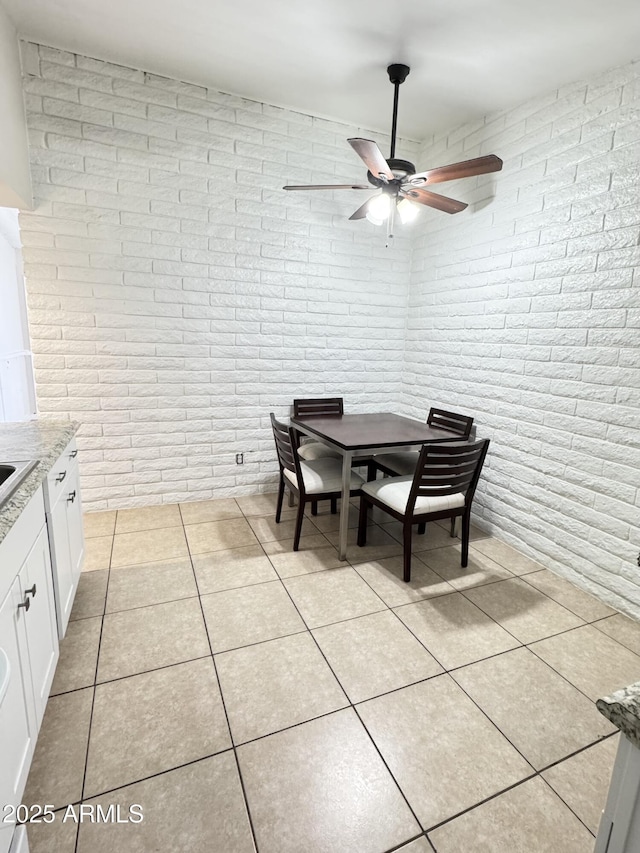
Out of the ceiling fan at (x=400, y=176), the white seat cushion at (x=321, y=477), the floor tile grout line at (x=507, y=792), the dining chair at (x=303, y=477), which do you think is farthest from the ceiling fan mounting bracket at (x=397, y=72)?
the floor tile grout line at (x=507, y=792)

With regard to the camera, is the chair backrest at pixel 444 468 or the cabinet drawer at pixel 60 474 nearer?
the cabinet drawer at pixel 60 474

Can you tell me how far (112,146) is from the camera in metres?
2.68

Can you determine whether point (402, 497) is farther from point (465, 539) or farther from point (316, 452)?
point (316, 452)

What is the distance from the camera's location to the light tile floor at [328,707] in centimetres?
117

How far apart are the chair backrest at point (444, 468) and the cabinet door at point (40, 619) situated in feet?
5.45

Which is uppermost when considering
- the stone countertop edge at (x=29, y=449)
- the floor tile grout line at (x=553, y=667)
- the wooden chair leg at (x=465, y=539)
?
the stone countertop edge at (x=29, y=449)

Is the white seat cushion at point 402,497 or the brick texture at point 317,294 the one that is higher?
the brick texture at point 317,294

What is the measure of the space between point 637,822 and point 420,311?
3.37 metres

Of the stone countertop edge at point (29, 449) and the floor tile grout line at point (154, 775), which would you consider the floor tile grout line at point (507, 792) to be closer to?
the floor tile grout line at point (154, 775)

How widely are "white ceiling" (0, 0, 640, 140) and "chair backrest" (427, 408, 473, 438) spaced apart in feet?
6.63

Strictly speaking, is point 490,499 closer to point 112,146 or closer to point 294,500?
point 294,500

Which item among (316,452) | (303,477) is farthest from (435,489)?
(316,452)

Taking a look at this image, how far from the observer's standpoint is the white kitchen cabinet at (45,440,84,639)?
161 cm

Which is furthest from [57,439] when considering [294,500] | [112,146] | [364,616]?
[112,146]
